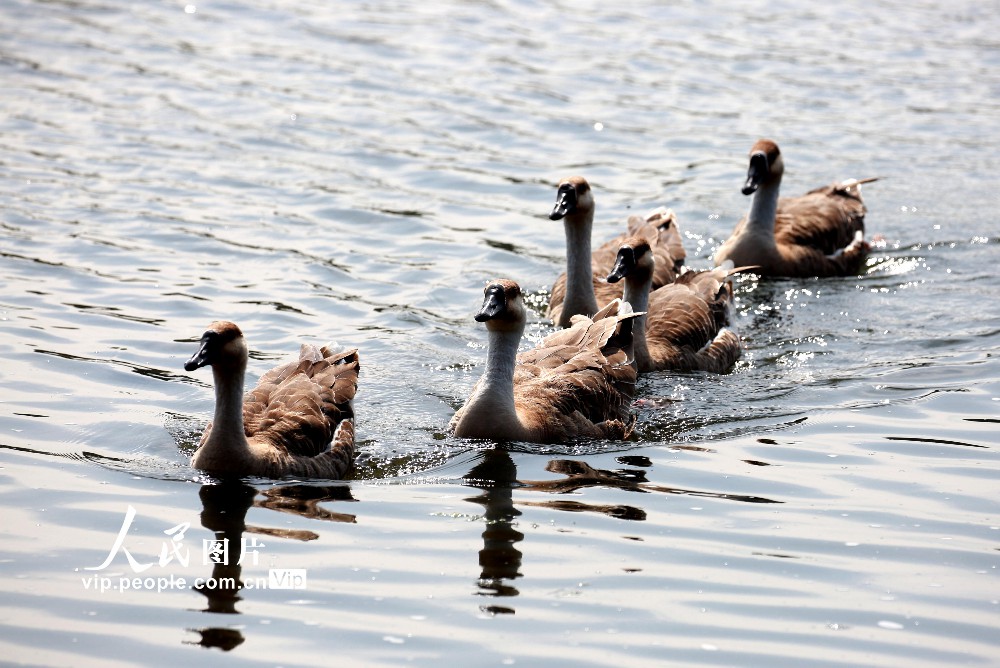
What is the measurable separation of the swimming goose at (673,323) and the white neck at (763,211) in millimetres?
2355

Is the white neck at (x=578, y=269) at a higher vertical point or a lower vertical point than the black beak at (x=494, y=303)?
higher

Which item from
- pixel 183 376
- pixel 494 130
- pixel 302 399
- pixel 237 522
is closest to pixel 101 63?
pixel 494 130

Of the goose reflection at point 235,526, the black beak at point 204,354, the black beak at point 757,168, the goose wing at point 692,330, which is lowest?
the goose reflection at point 235,526

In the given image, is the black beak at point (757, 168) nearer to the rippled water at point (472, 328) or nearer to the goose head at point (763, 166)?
the goose head at point (763, 166)

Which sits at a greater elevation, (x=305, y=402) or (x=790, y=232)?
(x=790, y=232)

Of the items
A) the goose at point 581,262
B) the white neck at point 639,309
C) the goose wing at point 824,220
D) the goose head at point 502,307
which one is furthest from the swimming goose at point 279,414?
the goose wing at point 824,220

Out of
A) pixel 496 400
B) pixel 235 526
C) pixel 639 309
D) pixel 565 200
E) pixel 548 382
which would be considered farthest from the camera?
pixel 565 200

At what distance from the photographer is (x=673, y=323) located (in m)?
13.4

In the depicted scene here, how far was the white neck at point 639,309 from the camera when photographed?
12867mm

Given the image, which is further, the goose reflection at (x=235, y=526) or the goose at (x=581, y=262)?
the goose at (x=581, y=262)

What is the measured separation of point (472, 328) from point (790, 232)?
4714 mm

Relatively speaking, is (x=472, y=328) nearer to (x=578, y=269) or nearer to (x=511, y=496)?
(x=578, y=269)

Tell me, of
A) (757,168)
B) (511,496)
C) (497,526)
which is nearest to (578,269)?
(757,168)

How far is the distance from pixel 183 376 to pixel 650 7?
1831 cm
